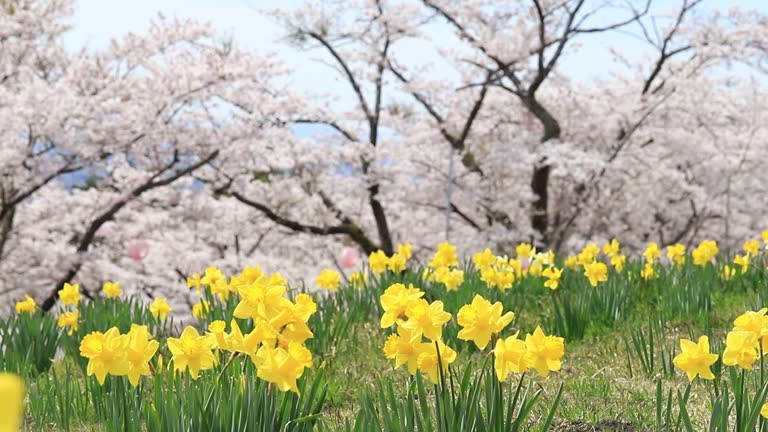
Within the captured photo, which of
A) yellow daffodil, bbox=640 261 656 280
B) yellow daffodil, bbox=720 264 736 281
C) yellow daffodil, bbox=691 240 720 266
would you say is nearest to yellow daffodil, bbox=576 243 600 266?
yellow daffodil, bbox=640 261 656 280

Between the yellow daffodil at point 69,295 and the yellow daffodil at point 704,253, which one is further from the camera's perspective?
the yellow daffodil at point 704,253

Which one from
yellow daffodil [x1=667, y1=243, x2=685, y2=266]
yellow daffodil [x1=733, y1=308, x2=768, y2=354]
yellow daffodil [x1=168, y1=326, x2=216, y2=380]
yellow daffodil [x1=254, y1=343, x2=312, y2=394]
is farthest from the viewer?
yellow daffodil [x1=667, y1=243, x2=685, y2=266]

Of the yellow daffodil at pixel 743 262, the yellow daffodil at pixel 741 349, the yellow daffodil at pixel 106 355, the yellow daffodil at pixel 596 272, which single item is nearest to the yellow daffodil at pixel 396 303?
the yellow daffodil at pixel 106 355

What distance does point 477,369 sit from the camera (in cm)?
307

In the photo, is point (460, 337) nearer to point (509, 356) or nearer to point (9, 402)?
point (509, 356)

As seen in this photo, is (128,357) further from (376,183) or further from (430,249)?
(430,249)

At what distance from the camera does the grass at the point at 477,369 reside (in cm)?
185

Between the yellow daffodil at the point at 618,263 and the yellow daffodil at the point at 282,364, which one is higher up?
the yellow daffodil at the point at 618,263

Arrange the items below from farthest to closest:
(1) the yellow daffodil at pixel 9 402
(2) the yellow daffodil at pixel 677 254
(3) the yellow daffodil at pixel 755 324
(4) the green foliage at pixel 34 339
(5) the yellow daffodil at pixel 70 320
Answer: (2) the yellow daffodil at pixel 677 254 → (4) the green foliage at pixel 34 339 → (5) the yellow daffodil at pixel 70 320 → (3) the yellow daffodil at pixel 755 324 → (1) the yellow daffodil at pixel 9 402

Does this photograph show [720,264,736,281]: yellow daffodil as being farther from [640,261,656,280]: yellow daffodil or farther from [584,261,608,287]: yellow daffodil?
[584,261,608,287]: yellow daffodil

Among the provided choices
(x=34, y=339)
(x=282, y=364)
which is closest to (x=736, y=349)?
(x=282, y=364)

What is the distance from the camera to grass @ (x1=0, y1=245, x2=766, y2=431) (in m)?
1.85

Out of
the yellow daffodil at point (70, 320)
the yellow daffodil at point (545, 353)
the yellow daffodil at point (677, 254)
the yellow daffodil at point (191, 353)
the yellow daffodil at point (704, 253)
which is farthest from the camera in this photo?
the yellow daffodil at point (677, 254)

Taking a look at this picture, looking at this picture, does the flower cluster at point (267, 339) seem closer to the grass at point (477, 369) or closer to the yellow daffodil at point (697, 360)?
the grass at point (477, 369)
